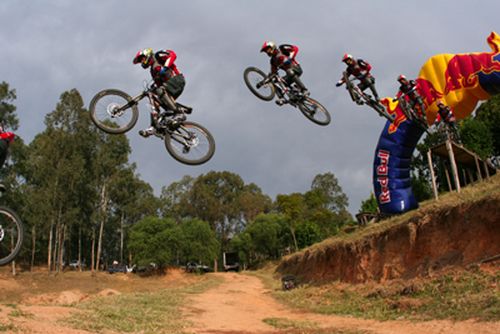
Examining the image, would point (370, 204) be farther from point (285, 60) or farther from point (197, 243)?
point (285, 60)

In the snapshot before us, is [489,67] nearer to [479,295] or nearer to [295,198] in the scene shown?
[479,295]

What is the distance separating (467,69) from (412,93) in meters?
3.68

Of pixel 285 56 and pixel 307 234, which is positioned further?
pixel 307 234

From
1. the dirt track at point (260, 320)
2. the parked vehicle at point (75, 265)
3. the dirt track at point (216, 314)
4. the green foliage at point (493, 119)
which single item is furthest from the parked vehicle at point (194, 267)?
the green foliage at point (493, 119)

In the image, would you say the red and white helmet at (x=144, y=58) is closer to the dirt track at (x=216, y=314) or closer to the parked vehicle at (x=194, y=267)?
the dirt track at (x=216, y=314)

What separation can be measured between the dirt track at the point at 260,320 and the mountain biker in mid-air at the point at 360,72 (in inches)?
329

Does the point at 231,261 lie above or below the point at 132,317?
above

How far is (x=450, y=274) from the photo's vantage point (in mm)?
18750

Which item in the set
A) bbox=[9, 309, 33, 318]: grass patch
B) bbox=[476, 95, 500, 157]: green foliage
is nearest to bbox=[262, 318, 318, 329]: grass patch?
bbox=[9, 309, 33, 318]: grass patch

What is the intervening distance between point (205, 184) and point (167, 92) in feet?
217

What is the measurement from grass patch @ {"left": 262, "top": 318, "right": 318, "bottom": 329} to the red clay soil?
6580 millimetres

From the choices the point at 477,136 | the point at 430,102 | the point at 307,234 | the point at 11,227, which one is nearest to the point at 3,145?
the point at 11,227

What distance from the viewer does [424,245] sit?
22.0 meters

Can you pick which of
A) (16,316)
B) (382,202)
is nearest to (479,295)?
(382,202)
